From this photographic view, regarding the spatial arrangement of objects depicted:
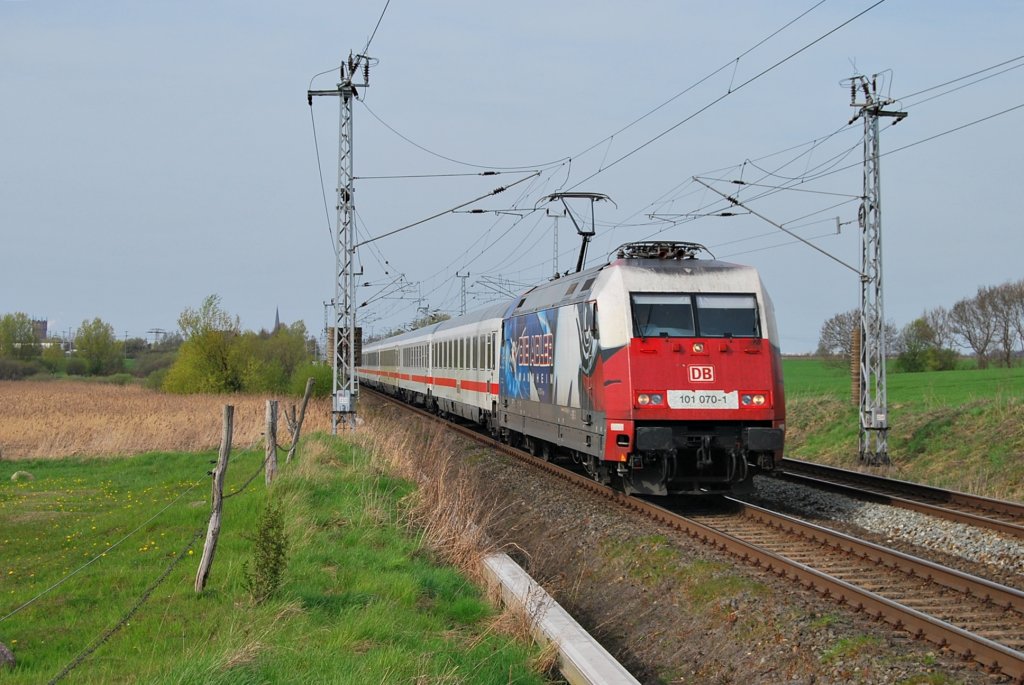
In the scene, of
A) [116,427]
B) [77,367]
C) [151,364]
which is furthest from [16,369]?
[116,427]

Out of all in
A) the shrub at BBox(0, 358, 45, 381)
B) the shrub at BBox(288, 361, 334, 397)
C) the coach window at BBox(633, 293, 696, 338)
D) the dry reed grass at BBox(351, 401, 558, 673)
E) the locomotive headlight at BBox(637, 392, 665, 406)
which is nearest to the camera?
the dry reed grass at BBox(351, 401, 558, 673)

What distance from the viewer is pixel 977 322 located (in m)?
54.1

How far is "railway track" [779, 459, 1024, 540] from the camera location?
1148cm

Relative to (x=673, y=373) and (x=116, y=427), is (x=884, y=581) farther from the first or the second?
(x=116, y=427)

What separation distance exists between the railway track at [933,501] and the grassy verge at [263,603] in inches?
254

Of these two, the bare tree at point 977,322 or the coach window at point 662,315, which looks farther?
the bare tree at point 977,322

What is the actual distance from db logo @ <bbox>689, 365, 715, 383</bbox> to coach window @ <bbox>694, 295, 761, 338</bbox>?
48 cm

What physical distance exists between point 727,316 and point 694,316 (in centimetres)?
45

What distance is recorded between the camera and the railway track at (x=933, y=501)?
1148 cm

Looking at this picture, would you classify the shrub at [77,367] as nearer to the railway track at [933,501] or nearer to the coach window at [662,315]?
the railway track at [933,501]

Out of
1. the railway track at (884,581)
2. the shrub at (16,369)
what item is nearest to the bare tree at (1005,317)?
the railway track at (884,581)

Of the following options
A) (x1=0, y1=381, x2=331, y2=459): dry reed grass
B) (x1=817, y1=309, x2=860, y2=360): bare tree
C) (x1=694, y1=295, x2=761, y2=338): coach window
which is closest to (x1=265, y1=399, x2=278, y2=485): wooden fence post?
(x1=694, y1=295, x2=761, y2=338): coach window

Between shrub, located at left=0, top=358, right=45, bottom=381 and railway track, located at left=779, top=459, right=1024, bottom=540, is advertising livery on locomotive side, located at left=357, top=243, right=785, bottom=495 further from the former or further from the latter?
shrub, located at left=0, top=358, right=45, bottom=381

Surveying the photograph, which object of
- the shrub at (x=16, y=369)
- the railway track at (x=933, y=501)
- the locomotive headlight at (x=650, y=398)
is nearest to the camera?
the railway track at (x=933, y=501)
